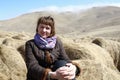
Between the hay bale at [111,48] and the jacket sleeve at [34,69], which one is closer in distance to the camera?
the jacket sleeve at [34,69]

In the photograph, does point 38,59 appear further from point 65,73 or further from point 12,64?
point 12,64

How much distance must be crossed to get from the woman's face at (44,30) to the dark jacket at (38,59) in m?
0.18

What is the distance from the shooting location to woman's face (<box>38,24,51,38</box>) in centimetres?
461

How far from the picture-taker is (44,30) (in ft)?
15.1

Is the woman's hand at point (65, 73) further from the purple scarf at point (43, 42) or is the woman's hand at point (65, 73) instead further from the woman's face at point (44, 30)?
the woman's face at point (44, 30)

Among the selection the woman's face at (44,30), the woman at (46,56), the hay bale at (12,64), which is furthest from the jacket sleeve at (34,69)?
Result: the hay bale at (12,64)

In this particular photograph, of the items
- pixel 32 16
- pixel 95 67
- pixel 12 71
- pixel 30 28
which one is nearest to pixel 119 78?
pixel 95 67

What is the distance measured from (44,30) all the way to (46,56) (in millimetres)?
378

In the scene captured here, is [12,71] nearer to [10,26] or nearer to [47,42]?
[47,42]

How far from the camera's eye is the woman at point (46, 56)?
13.9 ft

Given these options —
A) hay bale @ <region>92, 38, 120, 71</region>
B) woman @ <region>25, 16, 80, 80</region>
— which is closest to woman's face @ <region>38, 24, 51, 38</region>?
woman @ <region>25, 16, 80, 80</region>

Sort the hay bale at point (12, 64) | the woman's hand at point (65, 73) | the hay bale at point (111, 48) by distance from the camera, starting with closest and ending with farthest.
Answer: the woman's hand at point (65, 73)
the hay bale at point (12, 64)
the hay bale at point (111, 48)

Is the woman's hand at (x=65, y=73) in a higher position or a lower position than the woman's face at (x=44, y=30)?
lower

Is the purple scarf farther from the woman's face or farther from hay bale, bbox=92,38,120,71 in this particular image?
hay bale, bbox=92,38,120,71
